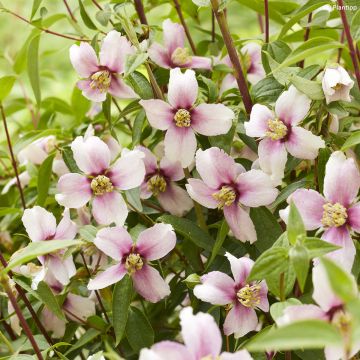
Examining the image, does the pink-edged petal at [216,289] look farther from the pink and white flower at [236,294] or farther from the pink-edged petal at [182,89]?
the pink-edged petal at [182,89]

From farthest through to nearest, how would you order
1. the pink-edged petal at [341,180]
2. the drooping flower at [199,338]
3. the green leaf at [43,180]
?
1. the green leaf at [43,180]
2. the pink-edged petal at [341,180]
3. the drooping flower at [199,338]

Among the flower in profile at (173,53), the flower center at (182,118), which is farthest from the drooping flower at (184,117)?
the flower in profile at (173,53)

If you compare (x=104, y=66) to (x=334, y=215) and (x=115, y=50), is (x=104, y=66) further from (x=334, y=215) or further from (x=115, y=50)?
(x=334, y=215)

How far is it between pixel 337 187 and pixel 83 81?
0.31 m

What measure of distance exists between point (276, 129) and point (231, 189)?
2.9 inches

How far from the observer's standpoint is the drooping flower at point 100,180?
0.68 metres

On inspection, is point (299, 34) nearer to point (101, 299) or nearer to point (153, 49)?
point (153, 49)

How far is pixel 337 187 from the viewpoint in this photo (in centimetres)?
59

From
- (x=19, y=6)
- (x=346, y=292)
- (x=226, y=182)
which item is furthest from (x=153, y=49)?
(x=19, y=6)

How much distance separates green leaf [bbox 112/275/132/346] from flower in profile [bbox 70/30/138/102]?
0.20 m

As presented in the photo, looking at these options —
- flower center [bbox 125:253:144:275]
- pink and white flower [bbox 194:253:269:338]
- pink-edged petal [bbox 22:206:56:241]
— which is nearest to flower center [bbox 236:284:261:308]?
pink and white flower [bbox 194:253:269:338]

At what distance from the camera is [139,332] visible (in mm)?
708

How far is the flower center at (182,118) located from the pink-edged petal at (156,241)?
0.35ft

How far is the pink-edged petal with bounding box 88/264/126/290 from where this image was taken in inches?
25.4
